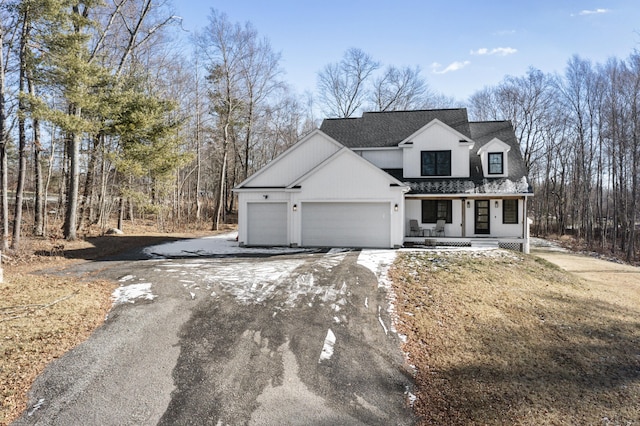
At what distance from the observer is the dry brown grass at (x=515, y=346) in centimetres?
506

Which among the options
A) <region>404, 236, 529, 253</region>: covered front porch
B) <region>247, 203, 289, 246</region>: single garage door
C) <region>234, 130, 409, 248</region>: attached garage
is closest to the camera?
<region>234, 130, 409, 248</region>: attached garage

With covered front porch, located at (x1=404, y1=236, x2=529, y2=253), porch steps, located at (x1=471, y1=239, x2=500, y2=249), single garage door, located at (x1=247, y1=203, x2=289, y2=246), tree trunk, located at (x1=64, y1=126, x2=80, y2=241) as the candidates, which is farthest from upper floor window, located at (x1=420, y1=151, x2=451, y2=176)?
tree trunk, located at (x1=64, y1=126, x2=80, y2=241)

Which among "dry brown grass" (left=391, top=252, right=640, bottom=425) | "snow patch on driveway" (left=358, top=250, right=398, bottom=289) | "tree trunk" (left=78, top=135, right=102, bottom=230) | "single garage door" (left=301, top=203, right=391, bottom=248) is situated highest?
"tree trunk" (left=78, top=135, right=102, bottom=230)

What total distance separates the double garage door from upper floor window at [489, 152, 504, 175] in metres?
6.36

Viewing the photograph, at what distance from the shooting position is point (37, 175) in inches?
614

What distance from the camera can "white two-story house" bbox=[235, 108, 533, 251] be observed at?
50.9 feet

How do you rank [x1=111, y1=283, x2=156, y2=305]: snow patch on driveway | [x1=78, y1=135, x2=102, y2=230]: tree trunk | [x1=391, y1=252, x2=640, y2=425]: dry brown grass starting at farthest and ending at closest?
[x1=78, y1=135, x2=102, y2=230]: tree trunk
[x1=111, y1=283, x2=156, y2=305]: snow patch on driveway
[x1=391, y1=252, x2=640, y2=425]: dry brown grass

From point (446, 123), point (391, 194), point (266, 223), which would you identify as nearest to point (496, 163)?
point (446, 123)

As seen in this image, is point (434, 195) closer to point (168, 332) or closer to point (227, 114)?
point (168, 332)

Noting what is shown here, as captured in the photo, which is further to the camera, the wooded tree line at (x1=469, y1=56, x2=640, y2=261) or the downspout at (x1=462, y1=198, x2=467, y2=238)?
the wooded tree line at (x1=469, y1=56, x2=640, y2=261)

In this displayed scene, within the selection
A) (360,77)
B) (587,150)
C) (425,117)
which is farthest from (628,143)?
(360,77)

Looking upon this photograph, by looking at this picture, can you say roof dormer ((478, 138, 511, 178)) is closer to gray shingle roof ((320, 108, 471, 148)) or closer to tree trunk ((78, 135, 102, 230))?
gray shingle roof ((320, 108, 471, 148))

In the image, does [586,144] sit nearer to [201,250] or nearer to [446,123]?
[446,123]

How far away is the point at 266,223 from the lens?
16.6 m
